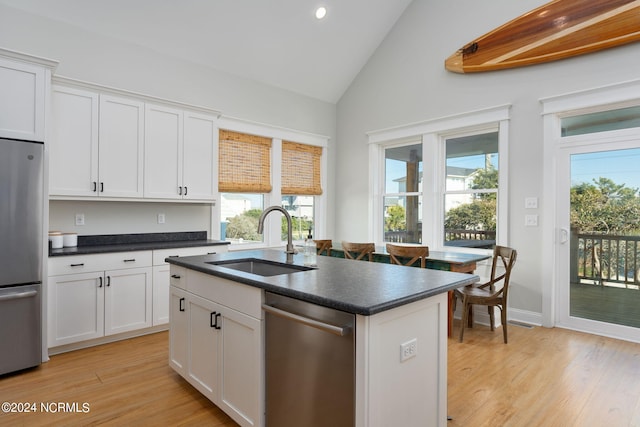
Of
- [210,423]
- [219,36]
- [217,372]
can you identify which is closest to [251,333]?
[217,372]

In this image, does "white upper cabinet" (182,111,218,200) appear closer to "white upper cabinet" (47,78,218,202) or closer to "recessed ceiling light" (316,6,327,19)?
"white upper cabinet" (47,78,218,202)

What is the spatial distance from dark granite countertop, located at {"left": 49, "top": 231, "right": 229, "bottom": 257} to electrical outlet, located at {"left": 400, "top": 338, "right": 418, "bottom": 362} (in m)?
2.80

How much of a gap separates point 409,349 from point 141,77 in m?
3.92

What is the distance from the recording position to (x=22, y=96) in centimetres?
276

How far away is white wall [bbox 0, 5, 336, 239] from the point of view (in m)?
3.33

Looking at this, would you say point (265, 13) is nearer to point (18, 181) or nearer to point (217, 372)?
point (18, 181)

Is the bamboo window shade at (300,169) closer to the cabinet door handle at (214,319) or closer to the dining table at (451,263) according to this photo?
the dining table at (451,263)

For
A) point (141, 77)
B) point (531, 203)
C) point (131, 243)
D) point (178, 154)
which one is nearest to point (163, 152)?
point (178, 154)

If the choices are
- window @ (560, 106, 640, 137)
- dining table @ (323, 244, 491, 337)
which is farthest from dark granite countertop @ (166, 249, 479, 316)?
window @ (560, 106, 640, 137)

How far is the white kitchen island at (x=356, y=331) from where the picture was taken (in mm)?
1419

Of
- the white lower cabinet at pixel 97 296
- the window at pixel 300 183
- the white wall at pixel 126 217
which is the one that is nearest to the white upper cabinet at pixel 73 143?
the white wall at pixel 126 217

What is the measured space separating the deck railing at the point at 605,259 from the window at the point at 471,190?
86 centimetres

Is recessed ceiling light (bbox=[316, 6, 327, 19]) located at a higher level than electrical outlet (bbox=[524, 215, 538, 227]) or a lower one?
higher

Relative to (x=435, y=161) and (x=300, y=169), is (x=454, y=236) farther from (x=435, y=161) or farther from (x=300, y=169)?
(x=300, y=169)
